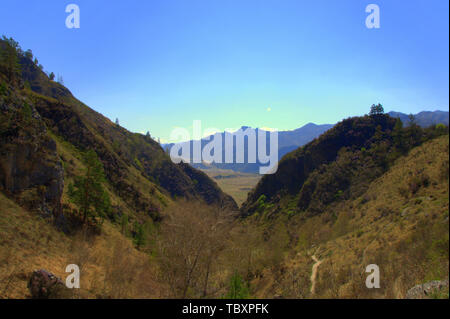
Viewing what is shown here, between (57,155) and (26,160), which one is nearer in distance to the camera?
(26,160)

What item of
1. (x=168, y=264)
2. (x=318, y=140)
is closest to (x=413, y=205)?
(x=168, y=264)

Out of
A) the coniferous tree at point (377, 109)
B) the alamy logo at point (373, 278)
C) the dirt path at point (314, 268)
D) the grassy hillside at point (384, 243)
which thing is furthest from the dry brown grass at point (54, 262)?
the coniferous tree at point (377, 109)

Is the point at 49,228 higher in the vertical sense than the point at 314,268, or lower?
higher

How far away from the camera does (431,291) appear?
7.69 meters

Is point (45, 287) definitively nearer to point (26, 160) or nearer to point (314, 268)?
point (26, 160)

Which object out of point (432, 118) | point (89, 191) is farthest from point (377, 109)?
point (89, 191)

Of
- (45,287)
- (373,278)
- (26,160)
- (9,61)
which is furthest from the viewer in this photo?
(9,61)

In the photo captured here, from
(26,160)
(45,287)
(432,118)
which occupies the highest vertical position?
(432,118)

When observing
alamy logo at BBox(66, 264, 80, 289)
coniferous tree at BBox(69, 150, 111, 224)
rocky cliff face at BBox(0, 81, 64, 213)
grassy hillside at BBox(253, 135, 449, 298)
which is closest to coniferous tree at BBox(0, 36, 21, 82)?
rocky cliff face at BBox(0, 81, 64, 213)

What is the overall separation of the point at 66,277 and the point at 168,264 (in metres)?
6.89

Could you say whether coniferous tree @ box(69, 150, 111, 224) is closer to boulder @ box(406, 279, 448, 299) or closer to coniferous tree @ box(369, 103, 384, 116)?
boulder @ box(406, 279, 448, 299)

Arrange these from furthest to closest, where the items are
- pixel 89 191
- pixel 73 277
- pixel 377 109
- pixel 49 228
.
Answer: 1. pixel 377 109
2. pixel 89 191
3. pixel 49 228
4. pixel 73 277

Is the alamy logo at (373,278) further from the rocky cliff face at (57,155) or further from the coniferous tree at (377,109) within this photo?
the coniferous tree at (377,109)
